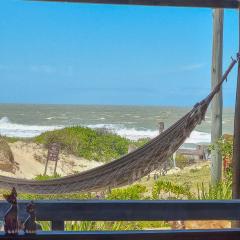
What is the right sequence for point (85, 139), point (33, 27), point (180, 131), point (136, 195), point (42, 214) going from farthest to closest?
point (33, 27)
point (85, 139)
point (136, 195)
point (180, 131)
point (42, 214)

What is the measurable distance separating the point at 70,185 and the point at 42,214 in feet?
4.71

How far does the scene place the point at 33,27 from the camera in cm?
1230

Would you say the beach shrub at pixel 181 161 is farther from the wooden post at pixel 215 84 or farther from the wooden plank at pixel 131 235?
the wooden plank at pixel 131 235

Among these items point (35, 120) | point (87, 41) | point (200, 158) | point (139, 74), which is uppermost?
point (87, 41)

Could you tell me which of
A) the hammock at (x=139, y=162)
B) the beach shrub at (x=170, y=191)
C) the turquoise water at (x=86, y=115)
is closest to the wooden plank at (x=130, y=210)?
the hammock at (x=139, y=162)

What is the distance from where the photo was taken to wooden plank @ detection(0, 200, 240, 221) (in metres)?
1.42

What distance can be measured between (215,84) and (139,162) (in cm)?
105

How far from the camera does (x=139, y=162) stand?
272 cm

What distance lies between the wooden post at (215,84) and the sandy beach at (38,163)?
74.0 inches

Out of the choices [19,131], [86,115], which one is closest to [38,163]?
[19,131]

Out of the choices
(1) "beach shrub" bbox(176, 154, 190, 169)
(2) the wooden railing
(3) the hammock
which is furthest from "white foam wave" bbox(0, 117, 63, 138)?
(2) the wooden railing

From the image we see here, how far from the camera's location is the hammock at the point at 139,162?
2689 millimetres

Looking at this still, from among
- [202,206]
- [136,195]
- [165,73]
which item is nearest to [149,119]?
[165,73]

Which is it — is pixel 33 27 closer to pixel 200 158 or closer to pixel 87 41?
pixel 87 41
